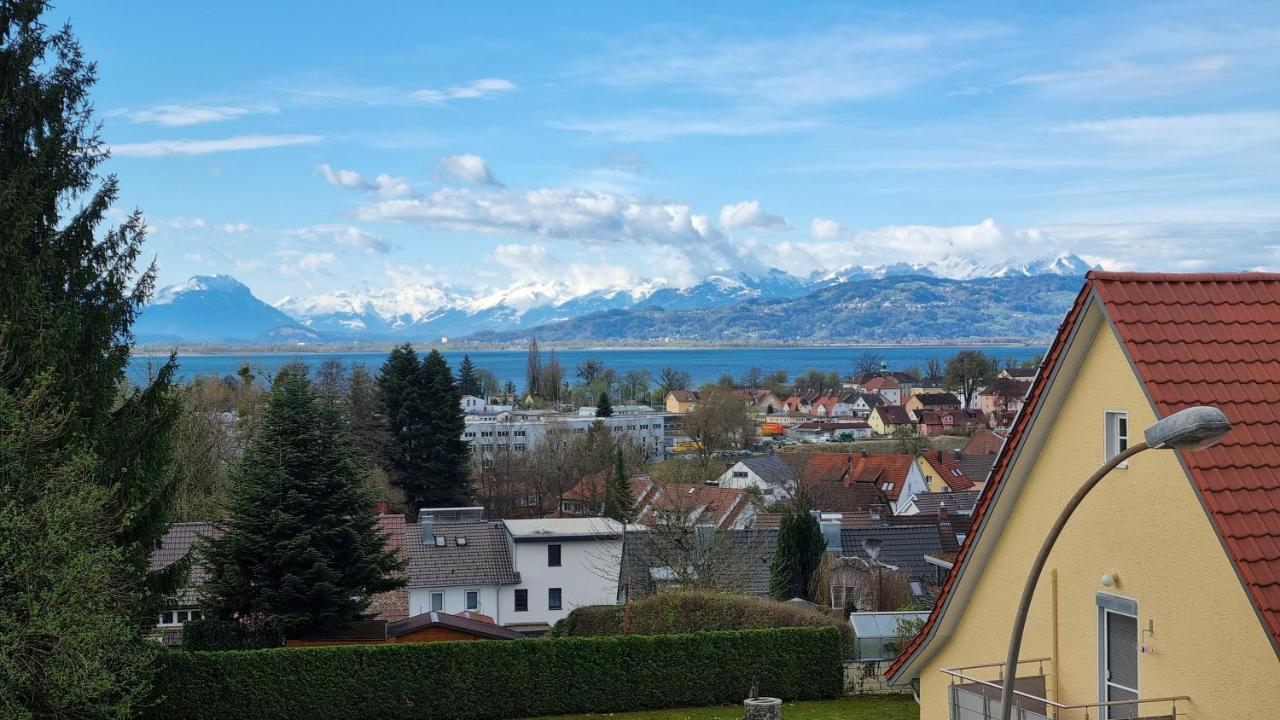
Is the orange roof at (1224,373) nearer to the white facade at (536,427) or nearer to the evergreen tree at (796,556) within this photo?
the evergreen tree at (796,556)

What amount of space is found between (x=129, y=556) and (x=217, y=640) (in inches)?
434

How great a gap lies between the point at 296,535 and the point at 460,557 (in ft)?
49.3

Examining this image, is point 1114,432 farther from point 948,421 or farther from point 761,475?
point 948,421

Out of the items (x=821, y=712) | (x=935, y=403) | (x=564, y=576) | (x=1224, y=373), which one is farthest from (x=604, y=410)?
(x=1224, y=373)

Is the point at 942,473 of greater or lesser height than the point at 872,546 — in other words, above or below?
above

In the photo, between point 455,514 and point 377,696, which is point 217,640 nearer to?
point 377,696

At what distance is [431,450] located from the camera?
63.6 meters

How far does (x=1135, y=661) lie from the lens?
980 cm

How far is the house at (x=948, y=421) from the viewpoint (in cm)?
13212

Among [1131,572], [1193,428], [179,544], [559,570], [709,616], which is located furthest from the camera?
[559,570]

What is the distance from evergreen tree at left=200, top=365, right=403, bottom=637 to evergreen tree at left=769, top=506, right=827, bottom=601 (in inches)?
608

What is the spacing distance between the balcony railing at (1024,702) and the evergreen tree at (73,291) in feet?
47.0

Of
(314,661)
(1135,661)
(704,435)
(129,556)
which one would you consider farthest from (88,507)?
(704,435)

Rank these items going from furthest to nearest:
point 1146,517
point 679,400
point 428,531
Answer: point 679,400, point 428,531, point 1146,517
